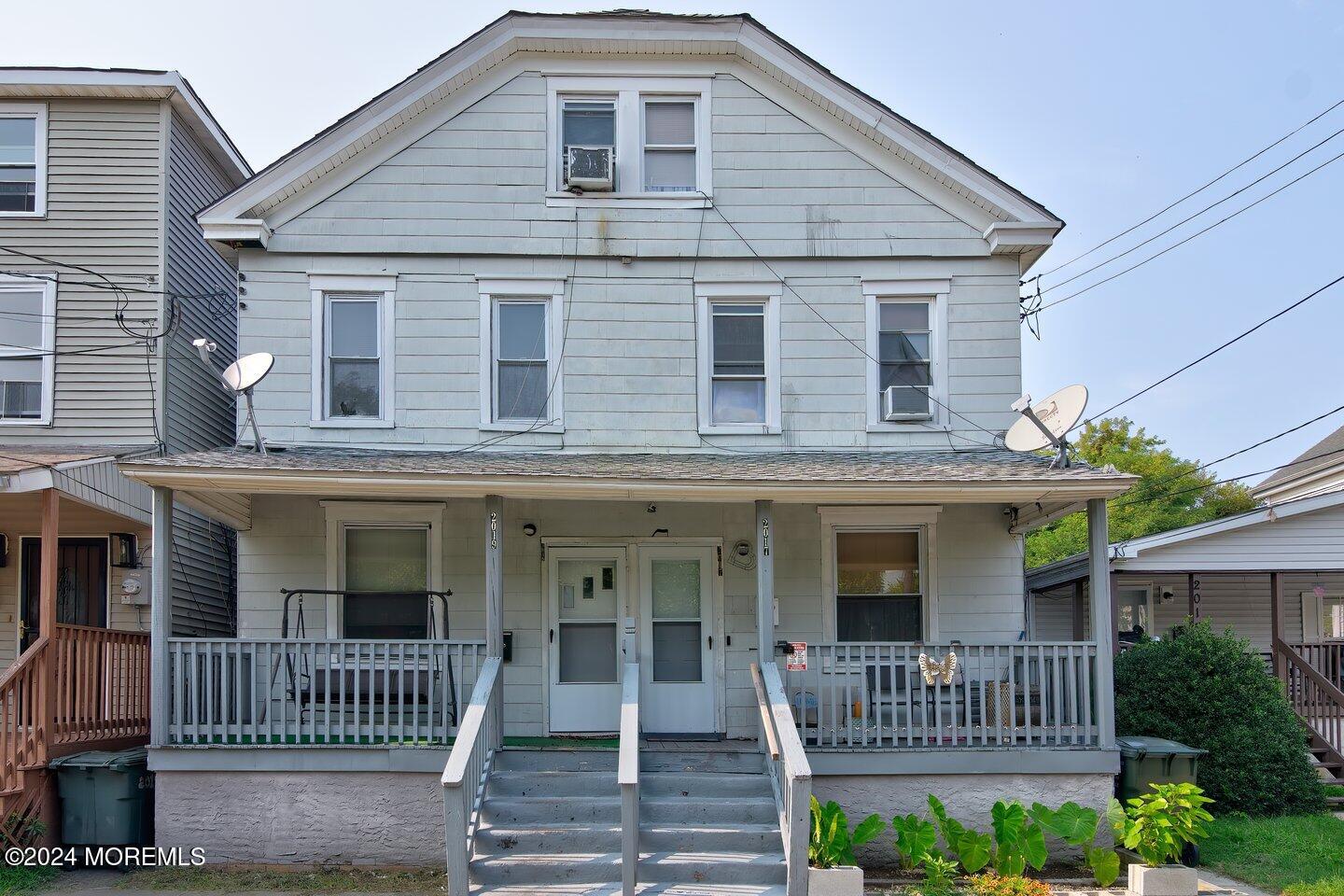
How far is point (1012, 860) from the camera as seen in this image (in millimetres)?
9711

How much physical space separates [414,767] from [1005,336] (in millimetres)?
7139

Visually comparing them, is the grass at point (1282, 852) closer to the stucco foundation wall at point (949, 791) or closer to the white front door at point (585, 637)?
the stucco foundation wall at point (949, 791)

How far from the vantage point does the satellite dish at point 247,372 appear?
1105 centimetres

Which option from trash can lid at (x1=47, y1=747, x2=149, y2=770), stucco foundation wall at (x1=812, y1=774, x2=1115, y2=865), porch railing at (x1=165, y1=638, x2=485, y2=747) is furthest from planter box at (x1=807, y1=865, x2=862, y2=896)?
trash can lid at (x1=47, y1=747, x2=149, y2=770)

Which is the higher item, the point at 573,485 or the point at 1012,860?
the point at 573,485

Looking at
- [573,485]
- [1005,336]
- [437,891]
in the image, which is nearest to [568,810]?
[437,891]

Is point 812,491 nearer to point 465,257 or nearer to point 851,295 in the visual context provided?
point 851,295

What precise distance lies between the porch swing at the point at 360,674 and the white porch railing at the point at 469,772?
1.41ft

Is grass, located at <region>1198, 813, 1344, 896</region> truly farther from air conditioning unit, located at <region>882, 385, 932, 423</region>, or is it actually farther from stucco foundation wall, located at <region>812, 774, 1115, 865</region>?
air conditioning unit, located at <region>882, 385, 932, 423</region>

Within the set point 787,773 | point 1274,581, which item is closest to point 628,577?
point 787,773

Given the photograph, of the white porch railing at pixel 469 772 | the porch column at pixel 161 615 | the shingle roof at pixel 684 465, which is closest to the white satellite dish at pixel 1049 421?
the shingle roof at pixel 684 465

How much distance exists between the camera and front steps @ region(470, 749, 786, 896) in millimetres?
9172

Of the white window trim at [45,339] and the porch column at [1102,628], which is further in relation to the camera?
the white window trim at [45,339]

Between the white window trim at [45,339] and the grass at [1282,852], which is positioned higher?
the white window trim at [45,339]
